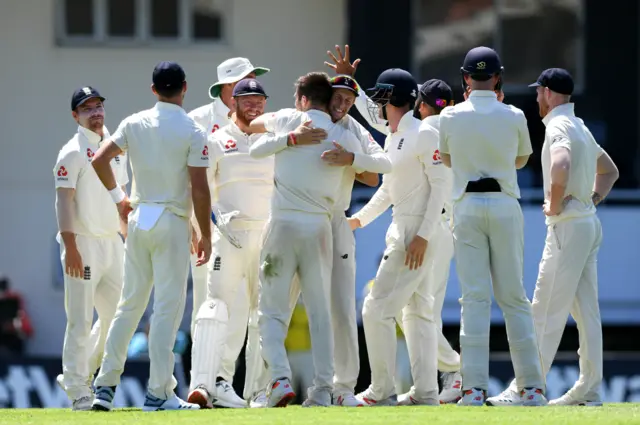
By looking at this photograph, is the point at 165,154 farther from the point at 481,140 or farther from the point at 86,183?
the point at 481,140

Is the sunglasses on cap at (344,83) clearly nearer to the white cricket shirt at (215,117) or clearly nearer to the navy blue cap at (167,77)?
the navy blue cap at (167,77)

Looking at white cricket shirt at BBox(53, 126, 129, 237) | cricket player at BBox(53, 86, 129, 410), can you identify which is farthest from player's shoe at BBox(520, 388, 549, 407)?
white cricket shirt at BBox(53, 126, 129, 237)

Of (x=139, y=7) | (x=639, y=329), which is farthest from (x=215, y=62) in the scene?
(x=639, y=329)

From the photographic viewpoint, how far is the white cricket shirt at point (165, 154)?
9789 millimetres

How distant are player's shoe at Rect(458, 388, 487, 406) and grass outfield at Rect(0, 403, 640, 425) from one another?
0.11 m

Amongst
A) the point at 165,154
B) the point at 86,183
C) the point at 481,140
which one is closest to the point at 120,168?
the point at 86,183

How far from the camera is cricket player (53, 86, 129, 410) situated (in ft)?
35.1

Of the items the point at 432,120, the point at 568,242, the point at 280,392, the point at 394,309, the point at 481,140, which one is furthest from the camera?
the point at 432,120

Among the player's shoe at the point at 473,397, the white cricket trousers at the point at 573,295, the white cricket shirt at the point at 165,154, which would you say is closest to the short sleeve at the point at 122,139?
the white cricket shirt at the point at 165,154

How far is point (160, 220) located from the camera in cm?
977

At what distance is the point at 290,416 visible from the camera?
8961mm

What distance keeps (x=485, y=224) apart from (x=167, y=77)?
7.29 feet

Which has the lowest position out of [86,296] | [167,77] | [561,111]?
[86,296]

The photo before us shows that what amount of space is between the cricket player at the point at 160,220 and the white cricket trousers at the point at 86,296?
3.11ft
